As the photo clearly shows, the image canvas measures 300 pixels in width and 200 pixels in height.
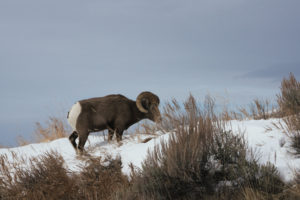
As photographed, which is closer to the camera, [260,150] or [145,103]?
[260,150]

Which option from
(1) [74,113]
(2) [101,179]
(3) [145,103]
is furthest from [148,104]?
(2) [101,179]

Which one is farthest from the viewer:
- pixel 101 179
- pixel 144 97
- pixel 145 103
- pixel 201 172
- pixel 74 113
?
→ pixel 145 103

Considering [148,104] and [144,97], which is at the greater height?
[144,97]

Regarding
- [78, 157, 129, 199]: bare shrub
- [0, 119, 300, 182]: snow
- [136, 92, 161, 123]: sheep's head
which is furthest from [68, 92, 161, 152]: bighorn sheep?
[78, 157, 129, 199]: bare shrub

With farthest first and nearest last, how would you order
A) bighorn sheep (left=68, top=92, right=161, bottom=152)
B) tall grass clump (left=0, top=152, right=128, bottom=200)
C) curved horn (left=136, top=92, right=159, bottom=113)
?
curved horn (left=136, top=92, right=159, bottom=113) < bighorn sheep (left=68, top=92, right=161, bottom=152) < tall grass clump (left=0, top=152, right=128, bottom=200)

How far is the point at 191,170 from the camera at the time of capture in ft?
14.0

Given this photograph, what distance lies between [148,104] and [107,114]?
1205 mm

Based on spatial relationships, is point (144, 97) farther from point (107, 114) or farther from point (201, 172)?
point (201, 172)

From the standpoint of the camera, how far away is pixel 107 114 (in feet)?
25.9

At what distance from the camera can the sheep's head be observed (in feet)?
27.1

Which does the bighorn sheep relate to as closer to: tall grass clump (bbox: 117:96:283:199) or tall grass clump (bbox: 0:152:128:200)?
tall grass clump (bbox: 0:152:128:200)

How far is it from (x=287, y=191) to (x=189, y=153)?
4.26ft

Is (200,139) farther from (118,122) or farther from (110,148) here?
(118,122)

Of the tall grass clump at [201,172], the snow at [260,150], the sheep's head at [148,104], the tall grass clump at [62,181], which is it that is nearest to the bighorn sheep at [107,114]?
the sheep's head at [148,104]
